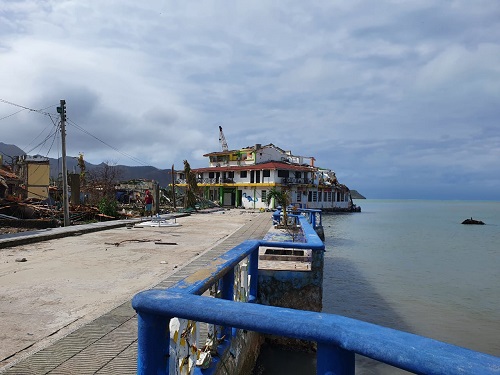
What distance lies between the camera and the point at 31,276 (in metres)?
6.96

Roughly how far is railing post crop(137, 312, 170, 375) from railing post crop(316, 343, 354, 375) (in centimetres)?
76

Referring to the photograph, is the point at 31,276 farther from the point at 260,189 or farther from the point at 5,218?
the point at 260,189

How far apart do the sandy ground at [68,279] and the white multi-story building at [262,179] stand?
3613 cm

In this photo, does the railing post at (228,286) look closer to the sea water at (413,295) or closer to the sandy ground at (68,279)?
the sandy ground at (68,279)

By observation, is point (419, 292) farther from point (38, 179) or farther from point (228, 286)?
point (38, 179)

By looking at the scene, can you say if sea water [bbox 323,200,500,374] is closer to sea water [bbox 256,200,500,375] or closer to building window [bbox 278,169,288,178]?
sea water [bbox 256,200,500,375]

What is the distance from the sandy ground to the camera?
434 centimetres

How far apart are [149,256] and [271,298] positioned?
4.13m

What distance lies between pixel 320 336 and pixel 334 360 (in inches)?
3.9

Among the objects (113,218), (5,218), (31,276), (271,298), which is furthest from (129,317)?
(113,218)

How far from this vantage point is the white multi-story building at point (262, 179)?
48594 mm

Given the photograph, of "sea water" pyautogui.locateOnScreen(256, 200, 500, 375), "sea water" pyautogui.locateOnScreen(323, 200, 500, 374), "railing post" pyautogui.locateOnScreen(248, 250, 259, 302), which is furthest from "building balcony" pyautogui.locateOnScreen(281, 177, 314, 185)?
"railing post" pyautogui.locateOnScreen(248, 250, 259, 302)

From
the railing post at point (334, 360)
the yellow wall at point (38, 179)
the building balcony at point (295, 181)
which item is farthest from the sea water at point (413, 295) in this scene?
the building balcony at point (295, 181)

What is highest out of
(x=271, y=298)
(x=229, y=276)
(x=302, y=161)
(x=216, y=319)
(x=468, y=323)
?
(x=302, y=161)
